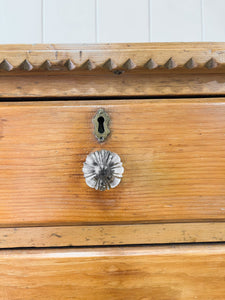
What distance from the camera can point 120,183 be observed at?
0.31 metres

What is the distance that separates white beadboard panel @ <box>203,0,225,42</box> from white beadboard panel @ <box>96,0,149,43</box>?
0.55ft

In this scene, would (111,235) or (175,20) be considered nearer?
(111,235)

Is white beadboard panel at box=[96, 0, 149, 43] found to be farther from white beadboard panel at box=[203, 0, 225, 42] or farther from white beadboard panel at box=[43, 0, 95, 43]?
white beadboard panel at box=[203, 0, 225, 42]

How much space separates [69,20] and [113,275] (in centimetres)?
61

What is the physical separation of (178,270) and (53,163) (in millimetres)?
193

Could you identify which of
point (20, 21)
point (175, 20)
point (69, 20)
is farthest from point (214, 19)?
point (20, 21)

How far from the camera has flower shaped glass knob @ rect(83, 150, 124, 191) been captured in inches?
11.1

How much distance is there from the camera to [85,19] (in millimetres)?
663

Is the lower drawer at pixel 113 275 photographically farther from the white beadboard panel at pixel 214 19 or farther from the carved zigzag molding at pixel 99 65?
the white beadboard panel at pixel 214 19

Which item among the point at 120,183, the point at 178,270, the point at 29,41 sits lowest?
the point at 178,270

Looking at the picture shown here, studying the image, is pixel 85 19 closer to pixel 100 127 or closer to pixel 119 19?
pixel 119 19

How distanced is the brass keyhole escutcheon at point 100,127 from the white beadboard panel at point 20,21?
468 millimetres

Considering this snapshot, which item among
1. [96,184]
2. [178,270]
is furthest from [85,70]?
[178,270]

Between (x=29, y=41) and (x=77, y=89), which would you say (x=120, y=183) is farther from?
(x=29, y=41)
